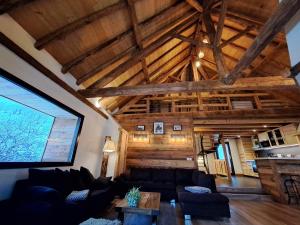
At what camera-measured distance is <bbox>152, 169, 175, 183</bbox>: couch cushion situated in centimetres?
475

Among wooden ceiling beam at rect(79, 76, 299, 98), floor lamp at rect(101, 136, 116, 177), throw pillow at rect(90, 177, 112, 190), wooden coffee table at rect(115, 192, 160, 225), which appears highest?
wooden ceiling beam at rect(79, 76, 299, 98)

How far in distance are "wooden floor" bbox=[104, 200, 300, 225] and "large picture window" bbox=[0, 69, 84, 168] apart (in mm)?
1728

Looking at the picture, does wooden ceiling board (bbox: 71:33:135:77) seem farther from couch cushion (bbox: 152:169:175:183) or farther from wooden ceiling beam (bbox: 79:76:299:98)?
couch cushion (bbox: 152:169:175:183)

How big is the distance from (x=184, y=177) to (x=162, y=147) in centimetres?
145

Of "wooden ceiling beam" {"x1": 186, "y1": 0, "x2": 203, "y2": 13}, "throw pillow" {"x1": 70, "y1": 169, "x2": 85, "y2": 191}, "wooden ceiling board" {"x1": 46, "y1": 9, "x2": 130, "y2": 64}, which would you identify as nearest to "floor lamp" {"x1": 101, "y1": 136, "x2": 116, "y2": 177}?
"throw pillow" {"x1": 70, "y1": 169, "x2": 85, "y2": 191}

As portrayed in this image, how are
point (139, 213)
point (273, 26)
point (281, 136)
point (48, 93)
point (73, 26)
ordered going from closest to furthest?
point (273, 26)
point (139, 213)
point (73, 26)
point (48, 93)
point (281, 136)

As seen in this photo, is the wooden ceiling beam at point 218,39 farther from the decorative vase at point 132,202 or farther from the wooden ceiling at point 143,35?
the decorative vase at point 132,202

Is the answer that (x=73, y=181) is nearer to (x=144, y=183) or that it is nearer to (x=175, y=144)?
(x=144, y=183)

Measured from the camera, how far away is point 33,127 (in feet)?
9.48

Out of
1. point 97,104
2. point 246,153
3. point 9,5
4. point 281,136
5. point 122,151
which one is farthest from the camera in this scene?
point 246,153

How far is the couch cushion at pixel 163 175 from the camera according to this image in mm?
4750

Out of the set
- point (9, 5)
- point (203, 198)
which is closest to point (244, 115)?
point (203, 198)

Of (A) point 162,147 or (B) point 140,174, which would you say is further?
(A) point 162,147

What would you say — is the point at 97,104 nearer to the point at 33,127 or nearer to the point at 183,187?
the point at 33,127
